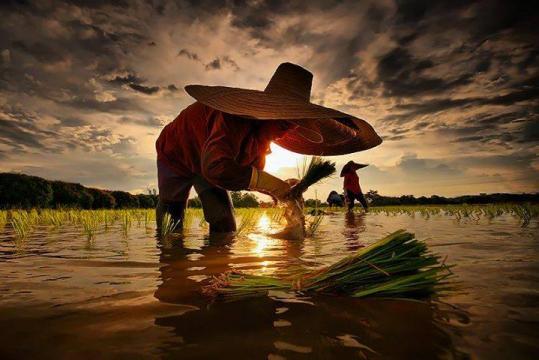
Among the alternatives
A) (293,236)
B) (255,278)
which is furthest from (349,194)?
(255,278)

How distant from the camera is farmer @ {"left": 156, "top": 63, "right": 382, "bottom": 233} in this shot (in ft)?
8.69

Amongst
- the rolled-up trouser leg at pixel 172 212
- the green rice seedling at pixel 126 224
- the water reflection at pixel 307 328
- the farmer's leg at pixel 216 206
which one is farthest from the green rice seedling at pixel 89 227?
the water reflection at pixel 307 328

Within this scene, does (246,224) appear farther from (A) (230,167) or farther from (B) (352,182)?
(B) (352,182)

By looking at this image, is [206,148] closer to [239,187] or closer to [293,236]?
[239,187]

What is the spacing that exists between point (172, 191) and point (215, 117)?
1336 mm

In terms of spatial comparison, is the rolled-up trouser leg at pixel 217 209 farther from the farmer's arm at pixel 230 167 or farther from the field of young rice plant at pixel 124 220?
the farmer's arm at pixel 230 167

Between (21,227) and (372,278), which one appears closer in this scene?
(372,278)

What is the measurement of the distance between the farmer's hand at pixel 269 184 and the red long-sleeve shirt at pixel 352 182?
347 inches

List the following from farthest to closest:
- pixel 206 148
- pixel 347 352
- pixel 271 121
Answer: pixel 271 121 < pixel 206 148 < pixel 347 352

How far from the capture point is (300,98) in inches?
124

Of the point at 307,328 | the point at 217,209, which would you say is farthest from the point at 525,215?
the point at 307,328

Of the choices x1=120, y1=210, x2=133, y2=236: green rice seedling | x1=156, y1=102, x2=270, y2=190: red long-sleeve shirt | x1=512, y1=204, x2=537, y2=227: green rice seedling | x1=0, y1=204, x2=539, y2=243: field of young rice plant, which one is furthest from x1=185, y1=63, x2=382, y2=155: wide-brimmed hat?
x1=512, y1=204, x2=537, y2=227: green rice seedling

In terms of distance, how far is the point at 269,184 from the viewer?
277 cm

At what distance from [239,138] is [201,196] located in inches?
50.5
